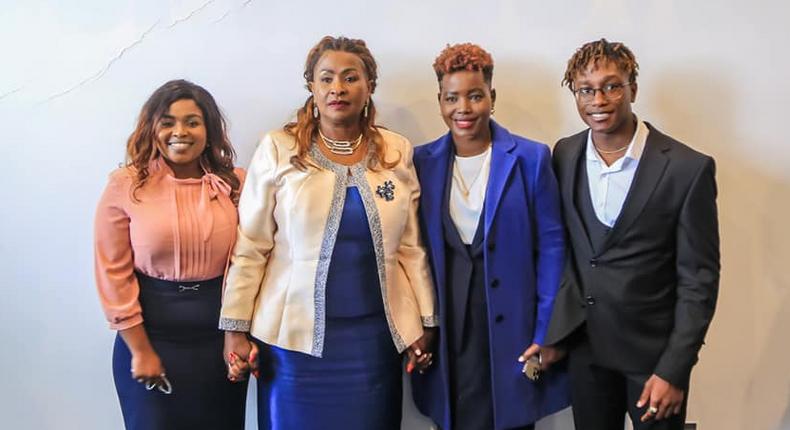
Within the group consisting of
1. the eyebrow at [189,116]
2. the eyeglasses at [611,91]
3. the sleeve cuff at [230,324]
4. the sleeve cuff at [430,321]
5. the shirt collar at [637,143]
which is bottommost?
the sleeve cuff at [430,321]

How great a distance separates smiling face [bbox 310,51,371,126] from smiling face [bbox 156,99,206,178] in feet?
1.12

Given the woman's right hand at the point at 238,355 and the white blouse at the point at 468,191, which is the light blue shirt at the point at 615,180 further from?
the woman's right hand at the point at 238,355

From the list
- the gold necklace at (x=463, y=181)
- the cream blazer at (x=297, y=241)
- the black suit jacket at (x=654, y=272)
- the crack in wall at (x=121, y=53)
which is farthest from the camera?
the crack in wall at (x=121, y=53)

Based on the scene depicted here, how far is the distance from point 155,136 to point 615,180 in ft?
4.01

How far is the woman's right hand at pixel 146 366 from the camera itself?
68.7 inches

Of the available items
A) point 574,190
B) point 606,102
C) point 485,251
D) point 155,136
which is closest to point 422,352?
point 485,251

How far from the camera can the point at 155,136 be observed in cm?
177

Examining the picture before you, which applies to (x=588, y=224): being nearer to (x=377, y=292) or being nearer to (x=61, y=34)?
(x=377, y=292)

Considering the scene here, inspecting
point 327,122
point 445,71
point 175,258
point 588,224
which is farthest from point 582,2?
point 175,258

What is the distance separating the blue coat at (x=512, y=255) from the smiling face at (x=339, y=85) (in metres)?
0.29

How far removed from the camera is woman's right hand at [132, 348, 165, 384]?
5.73 ft

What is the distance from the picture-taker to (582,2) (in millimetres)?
2100

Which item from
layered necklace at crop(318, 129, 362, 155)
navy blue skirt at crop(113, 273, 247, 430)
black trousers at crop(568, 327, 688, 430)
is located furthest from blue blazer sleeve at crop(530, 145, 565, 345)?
navy blue skirt at crop(113, 273, 247, 430)

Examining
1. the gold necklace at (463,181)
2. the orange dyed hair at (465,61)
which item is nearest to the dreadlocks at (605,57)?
the orange dyed hair at (465,61)
